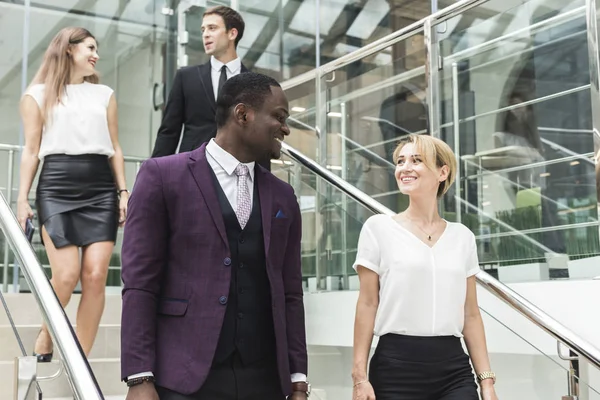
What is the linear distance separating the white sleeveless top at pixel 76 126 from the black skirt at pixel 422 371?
2090 mm

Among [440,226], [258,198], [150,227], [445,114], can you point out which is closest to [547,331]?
[440,226]

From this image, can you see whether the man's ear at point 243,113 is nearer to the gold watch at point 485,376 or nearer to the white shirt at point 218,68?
the gold watch at point 485,376

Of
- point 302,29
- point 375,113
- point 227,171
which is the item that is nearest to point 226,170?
point 227,171

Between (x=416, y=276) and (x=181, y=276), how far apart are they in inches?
41.9

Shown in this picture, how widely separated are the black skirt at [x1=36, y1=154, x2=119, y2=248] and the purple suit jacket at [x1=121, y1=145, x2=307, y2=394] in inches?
78.1

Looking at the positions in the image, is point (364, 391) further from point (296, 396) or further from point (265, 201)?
point (265, 201)

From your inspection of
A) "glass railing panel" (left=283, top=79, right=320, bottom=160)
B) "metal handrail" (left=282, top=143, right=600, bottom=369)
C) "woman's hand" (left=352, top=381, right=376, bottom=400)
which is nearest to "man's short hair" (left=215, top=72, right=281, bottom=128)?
"woman's hand" (left=352, top=381, right=376, bottom=400)

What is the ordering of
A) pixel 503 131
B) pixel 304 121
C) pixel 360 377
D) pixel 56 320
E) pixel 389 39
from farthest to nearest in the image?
pixel 304 121 < pixel 389 39 < pixel 503 131 < pixel 360 377 < pixel 56 320

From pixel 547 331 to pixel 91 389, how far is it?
6.42 ft

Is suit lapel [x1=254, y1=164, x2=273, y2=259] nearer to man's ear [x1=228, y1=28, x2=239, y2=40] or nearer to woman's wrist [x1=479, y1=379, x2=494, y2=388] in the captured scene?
woman's wrist [x1=479, y1=379, x2=494, y2=388]

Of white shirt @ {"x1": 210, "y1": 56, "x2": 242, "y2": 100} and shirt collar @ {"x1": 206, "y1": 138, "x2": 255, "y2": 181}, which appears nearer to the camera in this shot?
shirt collar @ {"x1": 206, "y1": 138, "x2": 255, "y2": 181}

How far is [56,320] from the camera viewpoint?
2375 millimetres

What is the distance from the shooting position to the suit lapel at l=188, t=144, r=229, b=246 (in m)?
2.29

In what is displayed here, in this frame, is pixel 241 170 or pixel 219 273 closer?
pixel 219 273
